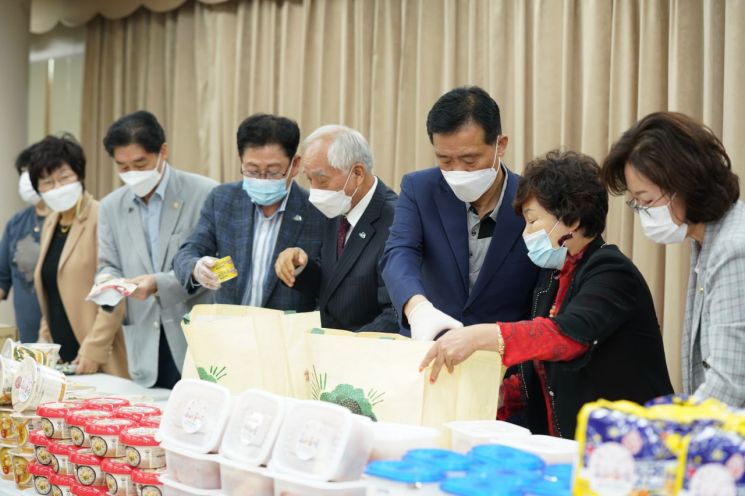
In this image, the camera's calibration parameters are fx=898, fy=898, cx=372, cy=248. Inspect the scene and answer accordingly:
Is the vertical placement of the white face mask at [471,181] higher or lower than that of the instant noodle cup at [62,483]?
higher

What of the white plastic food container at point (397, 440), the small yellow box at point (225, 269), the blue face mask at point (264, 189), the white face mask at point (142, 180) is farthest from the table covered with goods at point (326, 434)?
the white face mask at point (142, 180)

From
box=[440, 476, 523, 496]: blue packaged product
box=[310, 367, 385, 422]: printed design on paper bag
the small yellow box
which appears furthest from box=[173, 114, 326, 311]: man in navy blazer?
box=[440, 476, 523, 496]: blue packaged product

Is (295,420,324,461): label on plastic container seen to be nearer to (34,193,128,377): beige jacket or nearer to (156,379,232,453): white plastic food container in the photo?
(156,379,232,453): white plastic food container

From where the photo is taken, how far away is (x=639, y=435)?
1173 millimetres

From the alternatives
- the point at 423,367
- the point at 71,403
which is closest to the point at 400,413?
the point at 423,367

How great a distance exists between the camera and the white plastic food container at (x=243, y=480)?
153 cm

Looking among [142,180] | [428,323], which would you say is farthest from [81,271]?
[428,323]

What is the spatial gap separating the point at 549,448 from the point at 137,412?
1.00 m

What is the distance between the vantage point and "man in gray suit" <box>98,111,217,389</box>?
3494 millimetres

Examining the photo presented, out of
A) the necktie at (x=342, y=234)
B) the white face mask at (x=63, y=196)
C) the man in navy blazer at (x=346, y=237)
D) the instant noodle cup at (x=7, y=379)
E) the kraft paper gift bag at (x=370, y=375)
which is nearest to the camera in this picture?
the kraft paper gift bag at (x=370, y=375)

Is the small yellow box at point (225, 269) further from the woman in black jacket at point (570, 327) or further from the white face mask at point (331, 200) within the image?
the woman in black jacket at point (570, 327)

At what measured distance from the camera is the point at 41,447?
6.69 ft

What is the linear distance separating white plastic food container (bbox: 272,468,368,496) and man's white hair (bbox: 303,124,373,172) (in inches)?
61.2

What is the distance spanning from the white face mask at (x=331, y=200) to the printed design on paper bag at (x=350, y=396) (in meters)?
1.06
